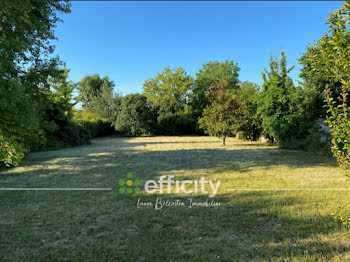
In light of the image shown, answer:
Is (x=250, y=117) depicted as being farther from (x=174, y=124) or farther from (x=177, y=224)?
(x=174, y=124)

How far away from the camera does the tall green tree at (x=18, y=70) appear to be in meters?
3.07

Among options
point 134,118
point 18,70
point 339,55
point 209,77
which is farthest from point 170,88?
point 339,55

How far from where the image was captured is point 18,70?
4.09 meters

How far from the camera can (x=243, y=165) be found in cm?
762

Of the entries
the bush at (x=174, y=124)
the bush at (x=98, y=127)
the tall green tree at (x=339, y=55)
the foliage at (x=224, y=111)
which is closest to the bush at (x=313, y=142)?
the foliage at (x=224, y=111)

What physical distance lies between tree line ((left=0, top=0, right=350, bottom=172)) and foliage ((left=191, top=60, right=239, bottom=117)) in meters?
0.15

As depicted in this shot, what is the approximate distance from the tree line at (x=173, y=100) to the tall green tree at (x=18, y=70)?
14mm

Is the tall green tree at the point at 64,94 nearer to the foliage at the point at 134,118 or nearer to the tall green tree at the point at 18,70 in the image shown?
the foliage at the point at 134,118

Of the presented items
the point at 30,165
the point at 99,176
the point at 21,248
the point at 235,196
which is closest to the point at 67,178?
the point at 99,176

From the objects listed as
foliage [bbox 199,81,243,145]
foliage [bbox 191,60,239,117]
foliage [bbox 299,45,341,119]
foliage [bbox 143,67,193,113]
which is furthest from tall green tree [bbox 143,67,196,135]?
foliage [bbox 299,45,341,119]

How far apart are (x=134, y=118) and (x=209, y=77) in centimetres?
1444

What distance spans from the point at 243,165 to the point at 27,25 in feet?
22.1

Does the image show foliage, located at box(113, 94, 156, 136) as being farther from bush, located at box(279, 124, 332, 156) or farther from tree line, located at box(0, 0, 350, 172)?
bush, located at box(279, 124, 332, 156)

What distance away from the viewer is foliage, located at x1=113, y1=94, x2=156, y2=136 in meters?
25.1
